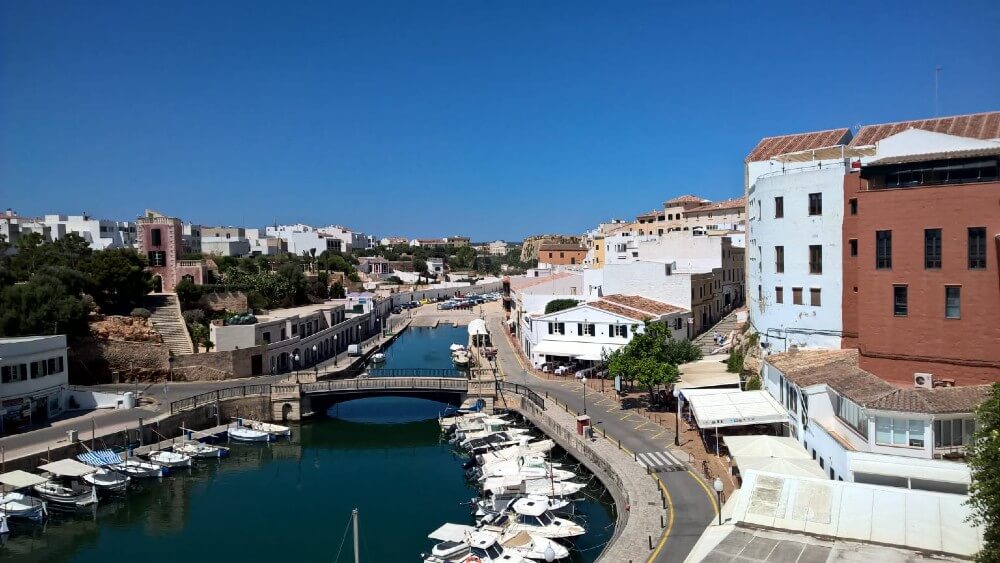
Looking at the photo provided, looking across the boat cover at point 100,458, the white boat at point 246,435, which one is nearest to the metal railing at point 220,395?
the white boat at point 246,435

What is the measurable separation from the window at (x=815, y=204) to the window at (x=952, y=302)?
29.8 feet

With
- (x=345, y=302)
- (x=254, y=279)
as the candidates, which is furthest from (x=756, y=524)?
(x=345, y=302)

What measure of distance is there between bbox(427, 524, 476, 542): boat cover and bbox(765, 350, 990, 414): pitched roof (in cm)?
1379

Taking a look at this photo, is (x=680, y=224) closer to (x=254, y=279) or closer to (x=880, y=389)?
(x=254, y=279)

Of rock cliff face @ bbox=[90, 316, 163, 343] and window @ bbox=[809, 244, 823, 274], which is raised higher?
window @ bbox=[809, 244, 823, 274]

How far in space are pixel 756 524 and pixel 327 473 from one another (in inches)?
978

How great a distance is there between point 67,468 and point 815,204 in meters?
37.5

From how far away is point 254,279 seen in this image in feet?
223

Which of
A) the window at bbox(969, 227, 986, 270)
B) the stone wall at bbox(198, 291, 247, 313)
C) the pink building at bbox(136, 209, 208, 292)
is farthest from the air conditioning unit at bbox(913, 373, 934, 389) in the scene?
the pink building at bbox(136, 209, 208, 292)

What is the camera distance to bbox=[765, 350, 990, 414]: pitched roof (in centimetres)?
2033

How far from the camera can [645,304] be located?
50.6 metres

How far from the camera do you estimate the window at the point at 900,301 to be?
2459 cm

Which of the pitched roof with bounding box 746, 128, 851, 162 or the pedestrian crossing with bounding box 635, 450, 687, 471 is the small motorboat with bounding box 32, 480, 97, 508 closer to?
the pedestrian crossing with bounding box 635, 450, 687, 471

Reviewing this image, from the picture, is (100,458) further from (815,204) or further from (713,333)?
(713,333)
